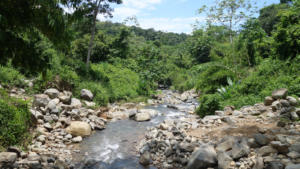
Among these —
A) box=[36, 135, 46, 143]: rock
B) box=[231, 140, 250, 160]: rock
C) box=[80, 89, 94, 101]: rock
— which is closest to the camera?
box=[231, 140, 250, 160]: rock

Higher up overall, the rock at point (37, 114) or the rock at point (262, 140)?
the rock at point (262, 140)

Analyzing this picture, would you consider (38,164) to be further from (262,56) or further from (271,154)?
(262,56)

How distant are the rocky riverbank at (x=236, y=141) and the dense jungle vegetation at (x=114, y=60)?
2.29 m

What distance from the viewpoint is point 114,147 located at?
6.93 m

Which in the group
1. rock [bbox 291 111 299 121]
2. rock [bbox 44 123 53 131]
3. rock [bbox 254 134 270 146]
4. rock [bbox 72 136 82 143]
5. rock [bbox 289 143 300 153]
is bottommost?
rock [bbox 72 136 82 143]

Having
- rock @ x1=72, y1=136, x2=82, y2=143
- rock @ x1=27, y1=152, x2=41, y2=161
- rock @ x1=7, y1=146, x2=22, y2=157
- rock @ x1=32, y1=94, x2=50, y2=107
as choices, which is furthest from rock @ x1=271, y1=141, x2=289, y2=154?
rock @ x1=32, y1=94, x2=50, y2=107

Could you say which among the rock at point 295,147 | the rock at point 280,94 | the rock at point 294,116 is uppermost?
the rock at point 280,94

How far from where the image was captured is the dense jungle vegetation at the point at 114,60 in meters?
2.61

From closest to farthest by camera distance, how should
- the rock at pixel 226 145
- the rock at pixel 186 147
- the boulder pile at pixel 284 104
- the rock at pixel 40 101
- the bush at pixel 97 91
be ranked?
the rock at pixel 226 145, the rock at pixel 186 147, the boulder pile at pixel 284 104, the rock at pixel 40 101, the bush at pixel 97 91

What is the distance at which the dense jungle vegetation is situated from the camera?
2611 millimetres

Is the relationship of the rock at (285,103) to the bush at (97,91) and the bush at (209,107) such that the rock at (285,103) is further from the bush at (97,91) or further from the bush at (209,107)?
the bush at (97,91)

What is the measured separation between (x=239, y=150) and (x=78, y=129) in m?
5.68

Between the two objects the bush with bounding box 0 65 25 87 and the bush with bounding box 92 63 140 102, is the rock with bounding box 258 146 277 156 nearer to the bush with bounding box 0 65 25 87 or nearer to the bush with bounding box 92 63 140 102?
the bush with bounding box 0 65 25 87

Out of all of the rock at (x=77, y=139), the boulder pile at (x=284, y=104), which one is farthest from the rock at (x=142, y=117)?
the boulder pile at (x=284, y=104)
